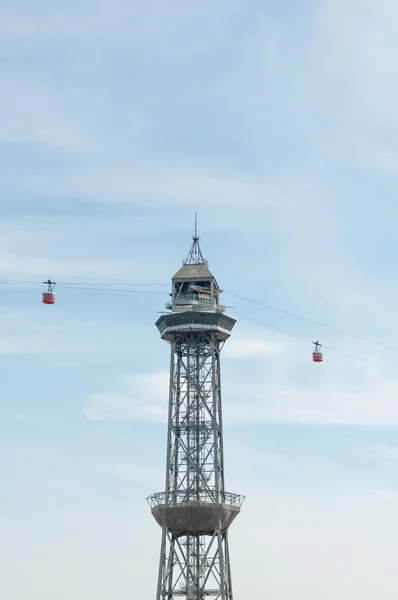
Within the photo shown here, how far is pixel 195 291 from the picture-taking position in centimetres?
16000

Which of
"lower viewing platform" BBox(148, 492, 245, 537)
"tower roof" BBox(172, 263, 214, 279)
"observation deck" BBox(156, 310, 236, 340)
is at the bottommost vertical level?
"lower viewing platform" BBox(148, 492, 245, 537)

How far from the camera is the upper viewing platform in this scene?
15950cm

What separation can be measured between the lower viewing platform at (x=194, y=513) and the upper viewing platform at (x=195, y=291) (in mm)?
25299

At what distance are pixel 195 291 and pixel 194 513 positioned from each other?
3049cm

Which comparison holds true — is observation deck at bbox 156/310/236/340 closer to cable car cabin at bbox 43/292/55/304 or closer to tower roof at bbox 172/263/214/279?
tower roof at bbox 172/263/214/279

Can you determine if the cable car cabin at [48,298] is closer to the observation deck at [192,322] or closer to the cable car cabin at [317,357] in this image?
the cable car cabin at [317,357]

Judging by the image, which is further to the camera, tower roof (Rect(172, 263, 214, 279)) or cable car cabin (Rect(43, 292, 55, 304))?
tower roof (Rect(172, 263, 214, 279))

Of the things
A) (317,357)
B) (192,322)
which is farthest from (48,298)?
(192,322)

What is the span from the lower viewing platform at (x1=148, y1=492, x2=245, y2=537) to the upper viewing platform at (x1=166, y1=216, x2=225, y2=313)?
25299 millimetres

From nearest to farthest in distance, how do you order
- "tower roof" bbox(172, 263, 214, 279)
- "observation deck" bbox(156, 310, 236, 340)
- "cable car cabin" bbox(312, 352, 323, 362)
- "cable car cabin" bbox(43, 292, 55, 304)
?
"cable car cabin" bbox(43, 292, 55, 304) → "cable car cabin" bbox(312, 352, 323, 362) → "observation deck" bbox(156, 310, 236, 340) → "tower roof" bbox(172, 263, 214, 279)

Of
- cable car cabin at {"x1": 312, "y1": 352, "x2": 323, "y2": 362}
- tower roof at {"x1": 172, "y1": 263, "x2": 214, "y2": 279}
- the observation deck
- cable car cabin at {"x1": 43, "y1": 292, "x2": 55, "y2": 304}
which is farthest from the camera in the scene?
tower roof at {"x1": 172, "y1": 263, "x2": 214, "y2": 279}

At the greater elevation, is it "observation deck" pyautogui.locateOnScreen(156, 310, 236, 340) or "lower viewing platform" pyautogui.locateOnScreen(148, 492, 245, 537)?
"observation deck" pyautogui.locateOnScreen(156, 310, 236, 340)

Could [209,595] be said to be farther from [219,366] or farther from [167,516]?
[219,366]

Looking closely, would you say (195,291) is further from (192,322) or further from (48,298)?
(48,298)
